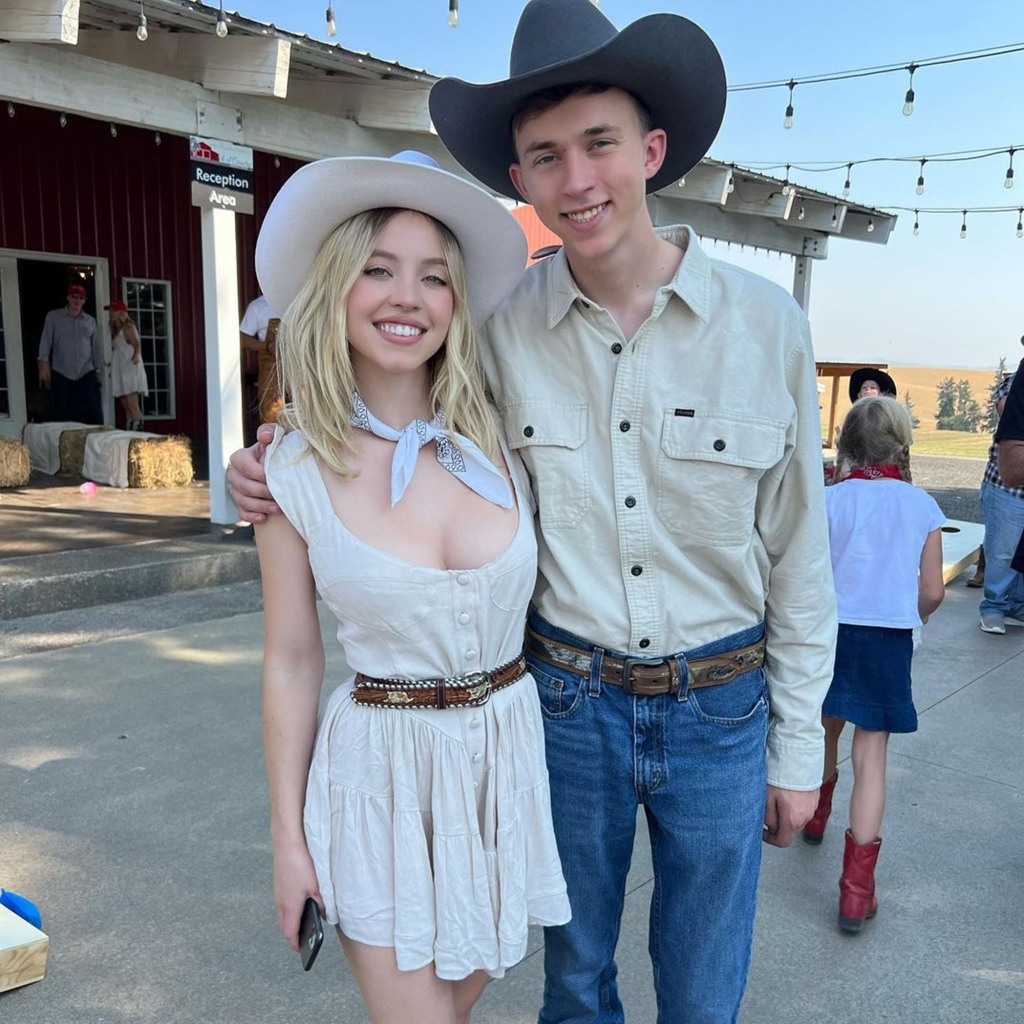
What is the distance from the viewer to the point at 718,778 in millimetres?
1597

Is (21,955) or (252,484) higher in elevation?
(252,484)

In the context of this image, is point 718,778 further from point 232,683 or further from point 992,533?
point 992,533

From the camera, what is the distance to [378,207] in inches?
60.2

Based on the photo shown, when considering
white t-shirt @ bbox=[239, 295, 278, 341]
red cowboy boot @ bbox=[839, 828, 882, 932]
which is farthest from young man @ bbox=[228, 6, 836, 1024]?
white t-shirt @ bbox=[239, 295, 278, 341]

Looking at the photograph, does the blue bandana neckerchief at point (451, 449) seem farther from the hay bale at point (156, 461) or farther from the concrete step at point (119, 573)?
the hay bale at point (156, 461)

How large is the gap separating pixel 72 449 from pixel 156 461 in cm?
107

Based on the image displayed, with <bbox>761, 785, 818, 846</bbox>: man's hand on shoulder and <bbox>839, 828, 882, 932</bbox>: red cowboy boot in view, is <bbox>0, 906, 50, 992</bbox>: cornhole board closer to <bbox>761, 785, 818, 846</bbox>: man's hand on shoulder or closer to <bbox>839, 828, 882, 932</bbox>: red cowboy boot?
<bbox>761, 785, 818, 846</bbox>: man's hand on shoulder

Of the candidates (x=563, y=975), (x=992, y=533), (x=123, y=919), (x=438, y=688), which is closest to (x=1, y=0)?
(x=123, y=919)

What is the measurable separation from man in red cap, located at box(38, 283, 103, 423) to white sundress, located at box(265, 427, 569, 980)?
9656 millimetres

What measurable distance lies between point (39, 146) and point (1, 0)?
5.42 metres

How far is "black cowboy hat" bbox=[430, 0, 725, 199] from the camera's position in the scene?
1.44 m

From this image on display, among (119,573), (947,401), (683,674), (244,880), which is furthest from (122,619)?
(947,401)

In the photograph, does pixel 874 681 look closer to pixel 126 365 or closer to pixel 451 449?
pixel 451 449

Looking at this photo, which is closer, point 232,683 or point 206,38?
point 232,683
